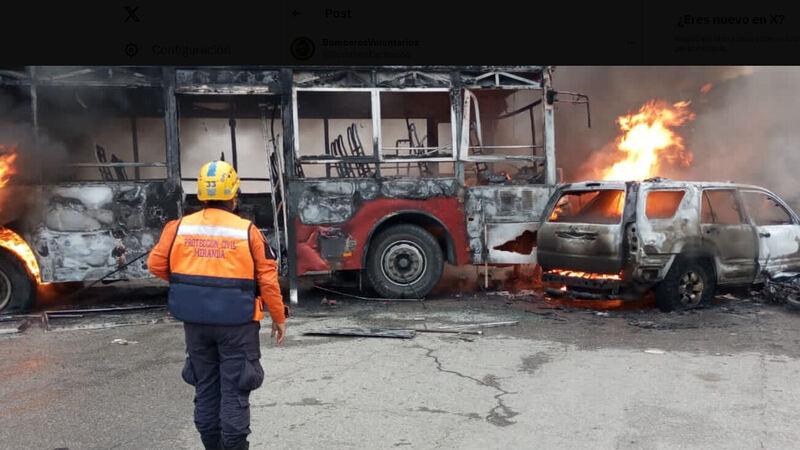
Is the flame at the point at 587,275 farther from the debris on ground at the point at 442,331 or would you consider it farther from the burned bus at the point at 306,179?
the debris on ground at the point at 442,331

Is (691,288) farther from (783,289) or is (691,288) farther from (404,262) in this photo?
(404,262)

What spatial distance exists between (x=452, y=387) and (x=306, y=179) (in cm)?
423

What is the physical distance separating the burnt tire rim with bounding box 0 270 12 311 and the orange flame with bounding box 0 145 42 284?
294 millimetres

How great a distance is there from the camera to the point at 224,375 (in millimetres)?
3016

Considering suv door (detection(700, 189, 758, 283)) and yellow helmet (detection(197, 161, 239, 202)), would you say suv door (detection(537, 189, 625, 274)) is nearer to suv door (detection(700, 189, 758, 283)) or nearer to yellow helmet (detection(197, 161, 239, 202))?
suv door (detection(700, 189, 758, 283))

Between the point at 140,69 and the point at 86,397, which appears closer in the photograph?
the point at 86,397

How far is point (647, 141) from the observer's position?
44.0ft

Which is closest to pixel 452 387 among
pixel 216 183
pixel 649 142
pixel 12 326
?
pixel 216 183

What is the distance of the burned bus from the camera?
7.18 meters
